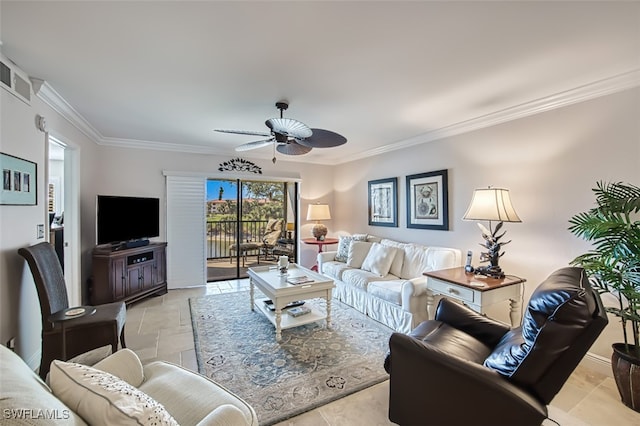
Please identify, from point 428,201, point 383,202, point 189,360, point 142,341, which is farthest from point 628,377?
point 142,341

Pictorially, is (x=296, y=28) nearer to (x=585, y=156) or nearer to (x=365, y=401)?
(x=365, y=401)

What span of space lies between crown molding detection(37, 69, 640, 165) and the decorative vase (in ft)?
6.84

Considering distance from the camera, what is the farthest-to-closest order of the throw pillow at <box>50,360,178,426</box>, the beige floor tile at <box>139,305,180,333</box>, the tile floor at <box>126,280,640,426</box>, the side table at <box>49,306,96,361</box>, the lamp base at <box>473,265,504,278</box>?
the beige floor tile at <box>139,305,180,333</box>, the lamp base at <box>473,265,504,278</box>, the side table at <box>49,306,96,361</box>, the tile floor at <box>126,280,640,426</box>, the throw pillow at <box>50,360,178,426</box>

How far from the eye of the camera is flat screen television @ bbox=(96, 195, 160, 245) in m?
3.66

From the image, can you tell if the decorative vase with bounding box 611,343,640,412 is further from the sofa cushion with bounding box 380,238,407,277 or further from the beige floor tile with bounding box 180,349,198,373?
the beige floor tile with bounding box 180,349,198,373

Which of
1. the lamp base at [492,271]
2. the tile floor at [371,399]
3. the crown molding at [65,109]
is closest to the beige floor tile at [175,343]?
the tile floor at [371,399]

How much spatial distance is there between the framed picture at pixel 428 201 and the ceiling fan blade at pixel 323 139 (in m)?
1.75

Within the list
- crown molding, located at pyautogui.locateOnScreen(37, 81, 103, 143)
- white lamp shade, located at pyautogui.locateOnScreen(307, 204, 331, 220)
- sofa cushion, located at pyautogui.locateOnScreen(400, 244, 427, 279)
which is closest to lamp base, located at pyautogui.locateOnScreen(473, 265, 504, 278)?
sofa cushion, located at pyautogui.locateOnScreen(400, 244, 427, 279)

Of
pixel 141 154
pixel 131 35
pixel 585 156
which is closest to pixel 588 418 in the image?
pixel 585 156

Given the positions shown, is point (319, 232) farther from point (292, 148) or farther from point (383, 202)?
point (292, 148)

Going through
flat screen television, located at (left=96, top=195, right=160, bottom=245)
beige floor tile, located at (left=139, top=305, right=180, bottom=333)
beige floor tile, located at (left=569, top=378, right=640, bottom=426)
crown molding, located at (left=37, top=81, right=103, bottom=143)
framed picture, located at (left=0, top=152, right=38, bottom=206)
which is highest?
crown molding, located at (left=37, top=81, right=103, bottom=143)

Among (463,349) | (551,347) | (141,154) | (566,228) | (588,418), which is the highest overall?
(141,154)

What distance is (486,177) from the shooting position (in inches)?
128

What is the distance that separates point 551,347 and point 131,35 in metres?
2.87
